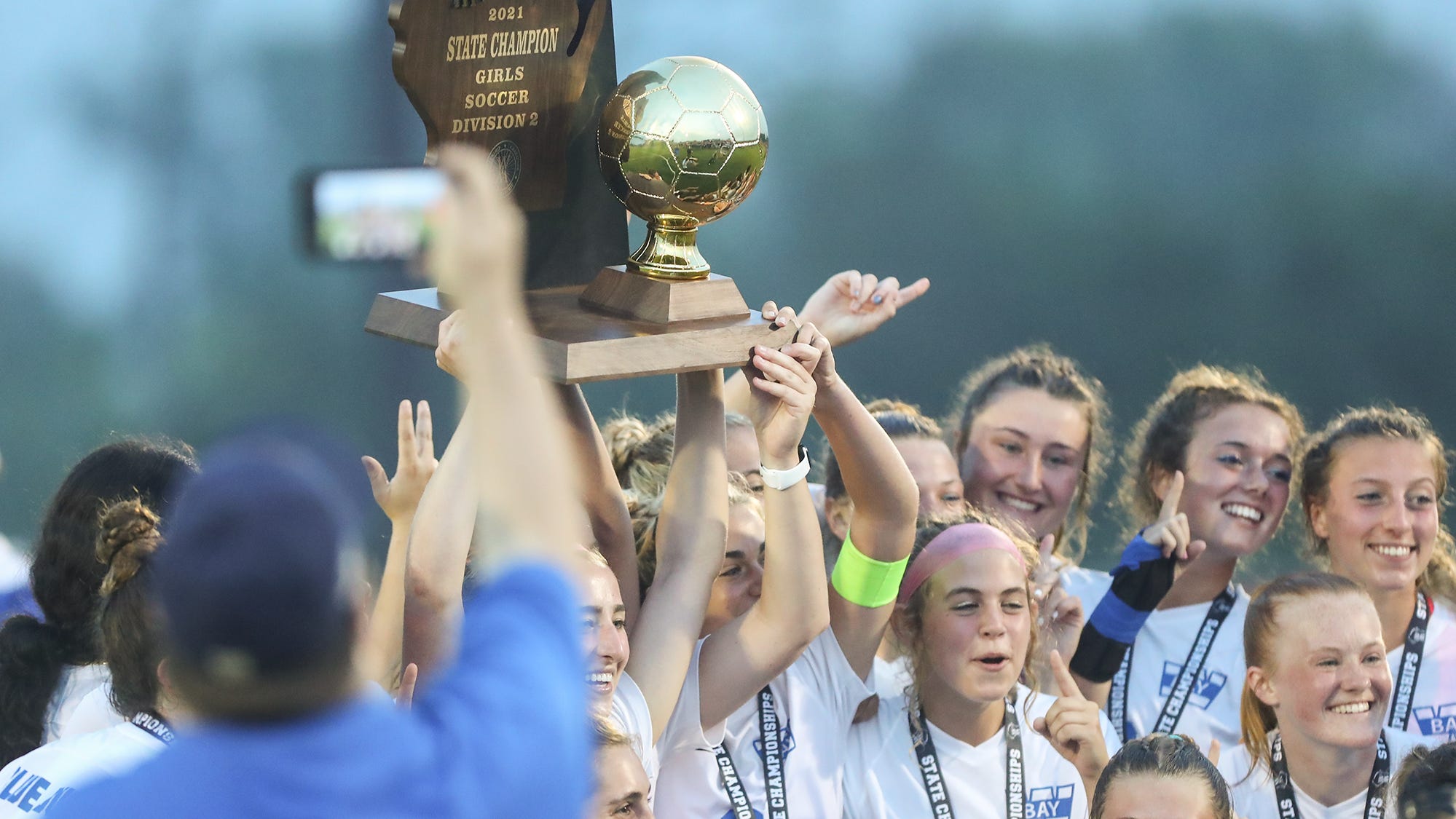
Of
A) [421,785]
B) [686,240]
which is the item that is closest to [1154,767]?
[686,240]

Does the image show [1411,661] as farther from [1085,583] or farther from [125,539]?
[125,539]

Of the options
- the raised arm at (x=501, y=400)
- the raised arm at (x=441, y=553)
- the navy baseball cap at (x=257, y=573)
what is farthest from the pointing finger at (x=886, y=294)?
the navy baseball cap at (x=257, y=573)

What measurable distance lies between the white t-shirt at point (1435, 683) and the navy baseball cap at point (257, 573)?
2722 millimetres

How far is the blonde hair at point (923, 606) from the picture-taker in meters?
3.06

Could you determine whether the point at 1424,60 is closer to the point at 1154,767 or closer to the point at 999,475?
the point at 999,475

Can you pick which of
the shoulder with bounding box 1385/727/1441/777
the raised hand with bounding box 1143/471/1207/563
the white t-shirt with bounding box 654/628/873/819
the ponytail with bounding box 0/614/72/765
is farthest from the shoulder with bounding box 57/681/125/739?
the shoulder with bounding box 1385/727/1441/777

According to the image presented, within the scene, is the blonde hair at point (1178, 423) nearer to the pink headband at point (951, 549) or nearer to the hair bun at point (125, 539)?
the pink headband at point (951, 549)

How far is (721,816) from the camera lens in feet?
8.96

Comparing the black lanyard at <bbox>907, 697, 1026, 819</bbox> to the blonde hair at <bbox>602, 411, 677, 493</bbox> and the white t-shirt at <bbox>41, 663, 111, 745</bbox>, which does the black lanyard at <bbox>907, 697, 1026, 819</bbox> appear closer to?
the blonde hair at <bbox>602, 411, 677, 493</bbox>

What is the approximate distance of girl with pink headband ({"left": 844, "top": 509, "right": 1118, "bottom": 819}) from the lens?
9.53 feet

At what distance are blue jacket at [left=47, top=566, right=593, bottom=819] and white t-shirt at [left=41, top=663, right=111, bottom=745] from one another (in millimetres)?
1473

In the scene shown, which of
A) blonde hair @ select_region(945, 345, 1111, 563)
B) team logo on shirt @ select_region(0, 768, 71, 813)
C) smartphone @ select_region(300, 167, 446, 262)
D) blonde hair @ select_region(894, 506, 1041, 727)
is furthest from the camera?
blonde hair @ select_region(945, 345, 1111, 563)

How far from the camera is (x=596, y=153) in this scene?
2.50 metres

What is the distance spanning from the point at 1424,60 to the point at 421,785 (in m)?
6.27
